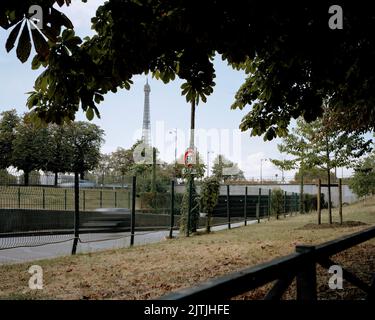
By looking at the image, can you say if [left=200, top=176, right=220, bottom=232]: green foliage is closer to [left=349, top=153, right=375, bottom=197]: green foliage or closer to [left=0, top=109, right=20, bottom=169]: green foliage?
[left=349, top=153, right=375, bottom=197]: green foliage

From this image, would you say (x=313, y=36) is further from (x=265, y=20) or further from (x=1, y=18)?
(x=1, y=18)

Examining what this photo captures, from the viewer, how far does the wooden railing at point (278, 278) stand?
2115 millimetres

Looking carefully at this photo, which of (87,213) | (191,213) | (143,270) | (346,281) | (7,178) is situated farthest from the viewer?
(87,213)

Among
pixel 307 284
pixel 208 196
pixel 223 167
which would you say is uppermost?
pixel 223 167

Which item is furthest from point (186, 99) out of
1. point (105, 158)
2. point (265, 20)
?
point (105, 158)

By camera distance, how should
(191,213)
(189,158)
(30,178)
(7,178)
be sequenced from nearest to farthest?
(7,178) → (30,178) → (191,213) → (189,158)

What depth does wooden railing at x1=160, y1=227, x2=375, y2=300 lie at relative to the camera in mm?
2115

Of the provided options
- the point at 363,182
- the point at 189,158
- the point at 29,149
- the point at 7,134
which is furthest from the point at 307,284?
the point at 7,134

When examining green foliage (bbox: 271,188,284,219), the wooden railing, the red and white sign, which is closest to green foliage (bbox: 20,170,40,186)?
the red and white sign

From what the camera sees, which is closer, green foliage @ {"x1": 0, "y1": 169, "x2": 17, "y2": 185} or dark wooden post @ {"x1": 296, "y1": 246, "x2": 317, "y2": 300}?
dark wooden post @ {"x1": 296, "y1": 246, "x2": 317, "y2": 300}

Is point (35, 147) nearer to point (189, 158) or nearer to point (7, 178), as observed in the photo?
point (189, 158)

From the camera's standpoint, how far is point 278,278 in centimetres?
298

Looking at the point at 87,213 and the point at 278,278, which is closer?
the point at 278,278
